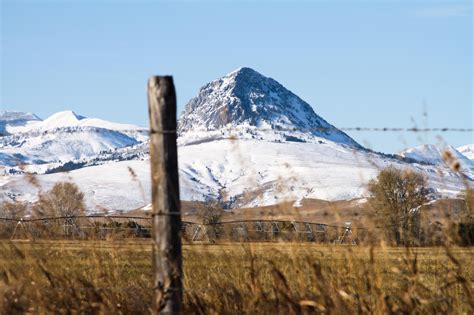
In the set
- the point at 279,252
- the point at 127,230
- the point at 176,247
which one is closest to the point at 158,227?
the point at 176,247

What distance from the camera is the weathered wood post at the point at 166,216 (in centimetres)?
935

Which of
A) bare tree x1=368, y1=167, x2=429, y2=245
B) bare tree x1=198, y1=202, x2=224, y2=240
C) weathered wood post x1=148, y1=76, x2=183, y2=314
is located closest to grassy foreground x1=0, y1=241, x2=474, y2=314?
bare tree x1=368, y1=167, x2=429, y2=245

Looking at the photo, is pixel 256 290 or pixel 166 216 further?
pixel 256 290

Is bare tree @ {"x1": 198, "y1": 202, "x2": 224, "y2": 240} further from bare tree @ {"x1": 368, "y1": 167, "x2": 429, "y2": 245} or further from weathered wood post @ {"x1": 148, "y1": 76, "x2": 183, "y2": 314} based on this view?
bare tree @ {"x1": 368, "y1": 167, "x2": 429, "y2": 245}

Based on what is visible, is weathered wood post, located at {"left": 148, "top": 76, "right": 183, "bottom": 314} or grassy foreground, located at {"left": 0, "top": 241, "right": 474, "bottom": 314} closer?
weathered wood post, located at {"left": 148, "top": 76, "right": 183, "bottom": 314}

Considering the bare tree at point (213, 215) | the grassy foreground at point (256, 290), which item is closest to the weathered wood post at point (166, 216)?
the bare tree at point (213, 215)

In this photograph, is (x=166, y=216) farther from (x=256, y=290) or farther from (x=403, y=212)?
(x=403, y=212)

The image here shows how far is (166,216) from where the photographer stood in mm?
9352

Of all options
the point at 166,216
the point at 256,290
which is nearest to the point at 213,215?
the point at 256,290

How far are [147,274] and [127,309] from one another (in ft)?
25.4

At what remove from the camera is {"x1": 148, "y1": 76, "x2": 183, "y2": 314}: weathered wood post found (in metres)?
9.35

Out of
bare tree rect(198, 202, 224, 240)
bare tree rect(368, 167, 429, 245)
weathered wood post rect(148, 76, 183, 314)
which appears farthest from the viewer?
bare tree rect(198, 202, 224, 240)

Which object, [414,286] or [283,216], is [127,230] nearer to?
[283,216]

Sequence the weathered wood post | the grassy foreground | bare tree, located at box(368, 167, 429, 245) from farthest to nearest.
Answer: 1. bare tree, located at box(368, 167, 429, 245)
2. the grassy foreground
3. the weathered wood post
